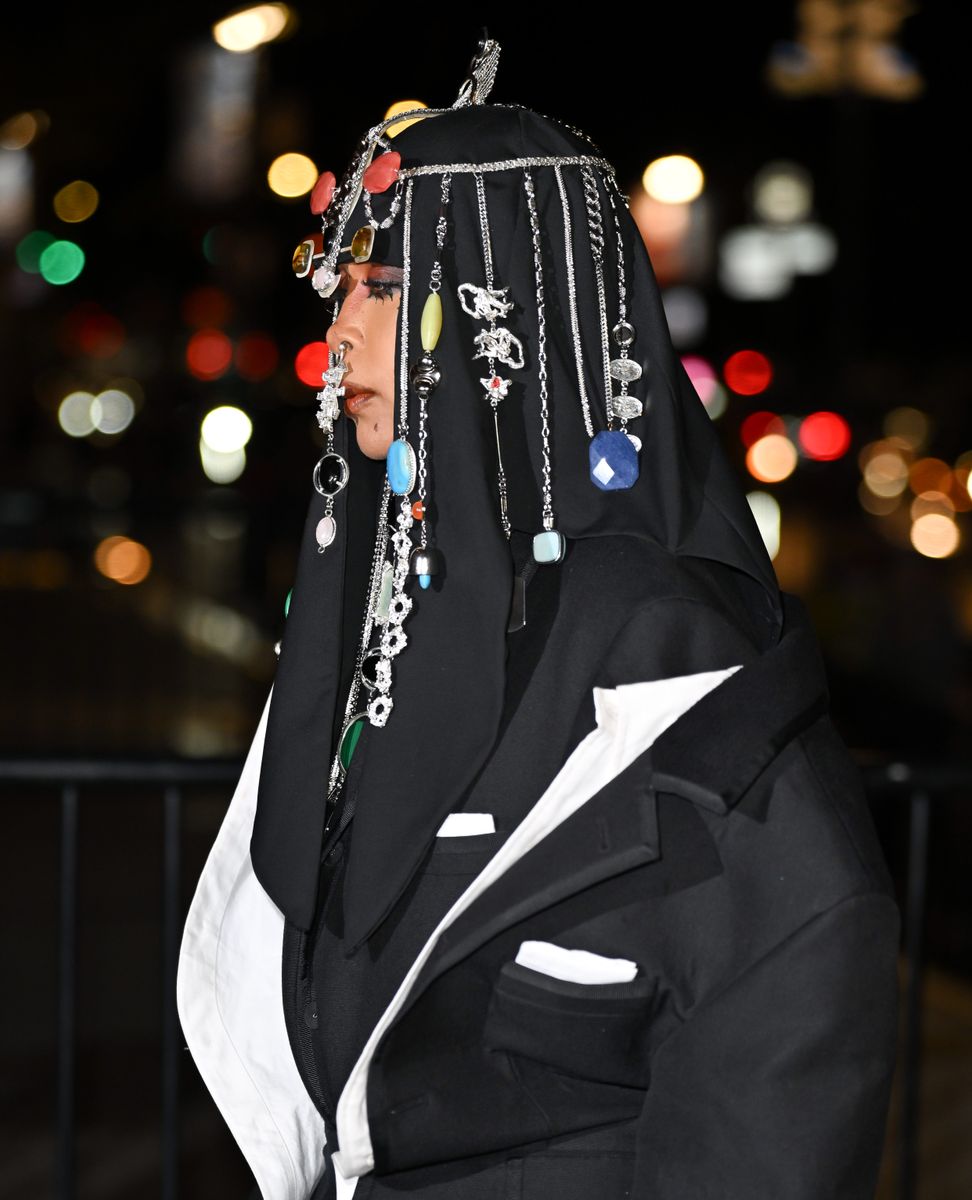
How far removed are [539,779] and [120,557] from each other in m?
17.9

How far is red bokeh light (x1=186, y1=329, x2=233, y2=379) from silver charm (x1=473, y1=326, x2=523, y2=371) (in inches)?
1256

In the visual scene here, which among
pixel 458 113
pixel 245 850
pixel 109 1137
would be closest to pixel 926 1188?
pixel 109 1137

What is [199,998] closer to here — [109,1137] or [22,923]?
[109,1137]

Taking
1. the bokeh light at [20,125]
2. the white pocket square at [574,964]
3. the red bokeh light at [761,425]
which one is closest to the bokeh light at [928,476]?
the red bokeh light at [761,425]

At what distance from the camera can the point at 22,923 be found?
6781 millimetres

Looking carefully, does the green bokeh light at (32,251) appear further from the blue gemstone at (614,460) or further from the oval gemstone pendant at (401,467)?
the blue gemstone at (614,460)

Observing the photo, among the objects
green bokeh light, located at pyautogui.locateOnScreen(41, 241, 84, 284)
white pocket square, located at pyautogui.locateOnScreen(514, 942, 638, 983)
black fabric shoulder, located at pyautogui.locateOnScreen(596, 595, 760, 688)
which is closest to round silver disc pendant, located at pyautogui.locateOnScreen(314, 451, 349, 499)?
black fabric shoulder, located at pyautogui.locateOnScreen(596, 595, 760, 688)

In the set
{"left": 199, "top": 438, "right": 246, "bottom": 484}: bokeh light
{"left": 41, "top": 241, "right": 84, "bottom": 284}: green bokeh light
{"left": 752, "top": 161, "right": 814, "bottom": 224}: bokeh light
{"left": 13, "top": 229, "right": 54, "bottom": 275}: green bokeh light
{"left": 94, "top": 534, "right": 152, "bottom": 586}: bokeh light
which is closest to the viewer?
{"left": 94, "top": 534, "right": 152, "bottom": 586}: bokeh light

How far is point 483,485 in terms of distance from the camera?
1.75m

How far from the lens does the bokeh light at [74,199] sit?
27438 millimetres

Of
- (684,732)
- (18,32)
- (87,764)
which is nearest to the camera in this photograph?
(684,732)

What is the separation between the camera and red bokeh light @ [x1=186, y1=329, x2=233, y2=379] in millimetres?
33188

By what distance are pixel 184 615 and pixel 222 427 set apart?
7951mm

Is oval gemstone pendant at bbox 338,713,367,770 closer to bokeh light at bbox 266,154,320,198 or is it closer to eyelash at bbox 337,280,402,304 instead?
eyelash at bbox 337,280,402,304
